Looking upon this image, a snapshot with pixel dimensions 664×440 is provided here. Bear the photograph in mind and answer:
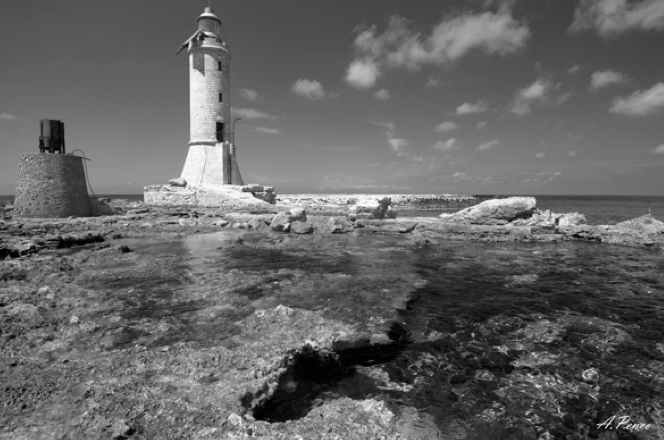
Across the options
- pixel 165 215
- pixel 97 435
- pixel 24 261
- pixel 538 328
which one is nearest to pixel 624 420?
pixel 538 328

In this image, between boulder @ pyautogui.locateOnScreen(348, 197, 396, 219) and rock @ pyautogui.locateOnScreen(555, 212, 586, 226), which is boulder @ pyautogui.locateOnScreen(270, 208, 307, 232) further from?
rock @ pyautogui.locateOnScreen(555, 212, 586, 226)

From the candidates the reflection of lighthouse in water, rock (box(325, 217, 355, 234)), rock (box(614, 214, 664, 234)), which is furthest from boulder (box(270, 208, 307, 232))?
the reflection of lighthouse in water

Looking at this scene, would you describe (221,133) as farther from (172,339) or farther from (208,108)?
(172,339)

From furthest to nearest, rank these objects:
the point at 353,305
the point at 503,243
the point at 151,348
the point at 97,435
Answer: the point at 503,243 → the point at 353,305 → the point at 151,348 → the point at 97,435

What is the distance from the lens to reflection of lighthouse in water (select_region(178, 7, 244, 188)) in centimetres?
2953

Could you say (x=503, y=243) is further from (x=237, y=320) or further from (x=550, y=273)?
(x=237, y=320)

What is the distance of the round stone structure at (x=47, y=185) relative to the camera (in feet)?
49.1

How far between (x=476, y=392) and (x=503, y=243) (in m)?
11.3

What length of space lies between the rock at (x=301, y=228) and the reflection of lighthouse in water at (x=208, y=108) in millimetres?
17378

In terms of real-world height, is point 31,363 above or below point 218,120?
below

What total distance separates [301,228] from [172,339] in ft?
35.1

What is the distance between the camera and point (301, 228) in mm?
14359

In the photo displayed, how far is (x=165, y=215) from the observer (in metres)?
18.8

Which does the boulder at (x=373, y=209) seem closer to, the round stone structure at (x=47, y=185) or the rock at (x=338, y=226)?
the rock at (x=338, y=226)
